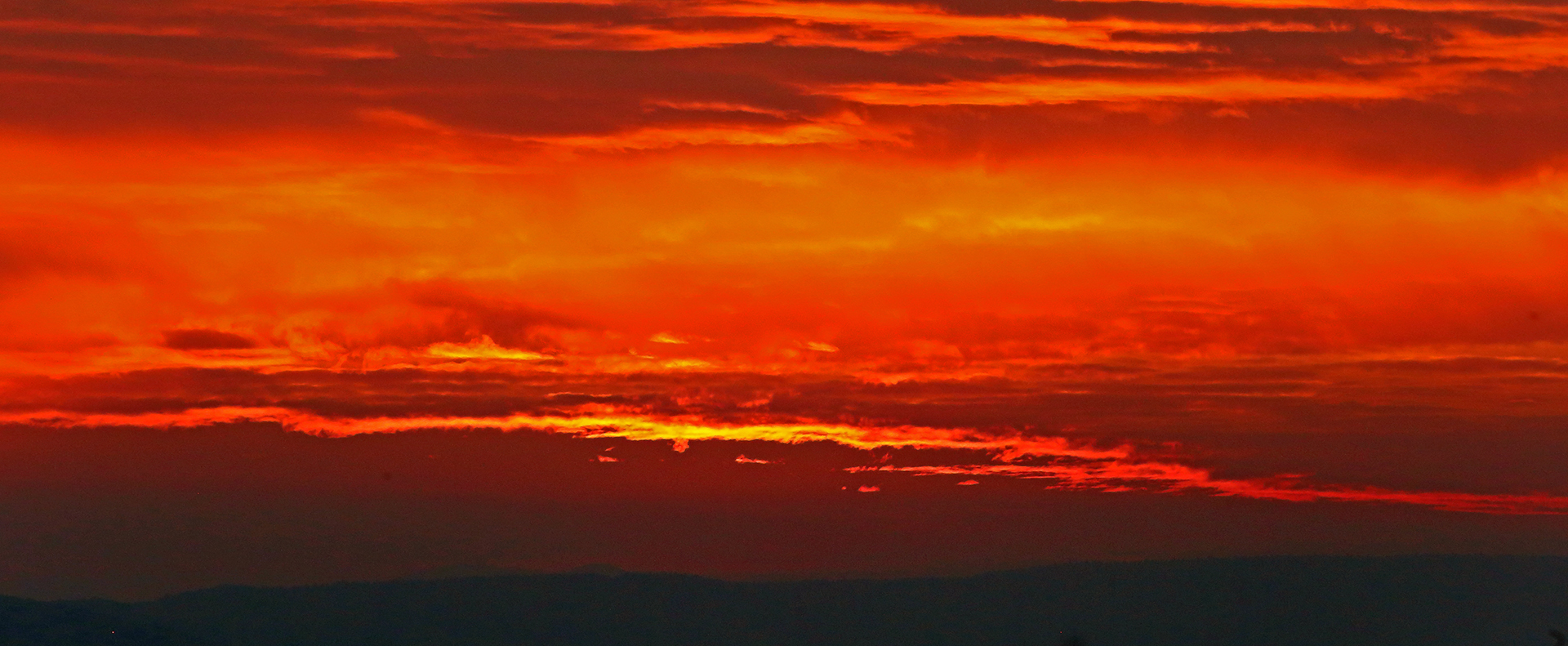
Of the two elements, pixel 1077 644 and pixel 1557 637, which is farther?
pixel 1077 644

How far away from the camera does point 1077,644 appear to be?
159m

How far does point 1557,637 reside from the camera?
127500 millimetres

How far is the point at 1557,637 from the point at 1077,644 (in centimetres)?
4007
